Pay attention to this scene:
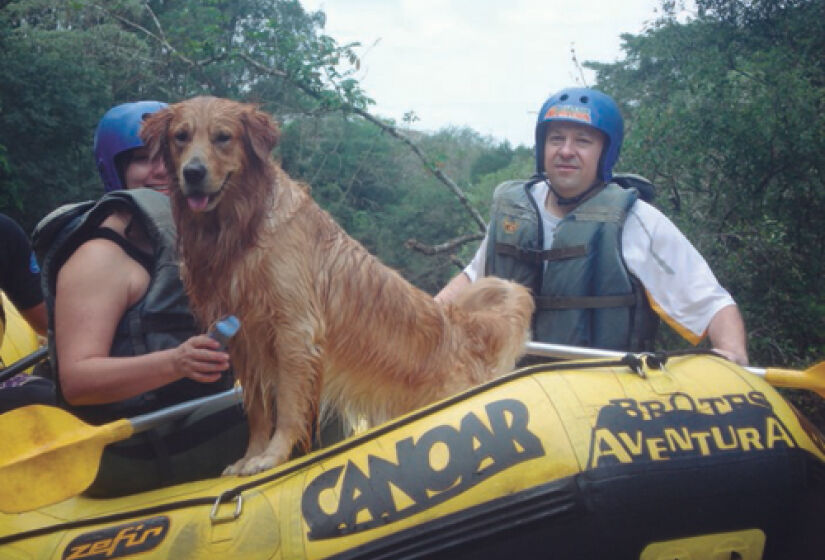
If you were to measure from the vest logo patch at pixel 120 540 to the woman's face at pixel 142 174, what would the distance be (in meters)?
1.52

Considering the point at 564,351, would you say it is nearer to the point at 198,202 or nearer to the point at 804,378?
the point at 804,378

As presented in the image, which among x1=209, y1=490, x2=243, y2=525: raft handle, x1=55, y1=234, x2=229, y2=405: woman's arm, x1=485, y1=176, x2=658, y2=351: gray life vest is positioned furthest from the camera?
x1=485, y1=176, x2=658, y2=351: gray life vest

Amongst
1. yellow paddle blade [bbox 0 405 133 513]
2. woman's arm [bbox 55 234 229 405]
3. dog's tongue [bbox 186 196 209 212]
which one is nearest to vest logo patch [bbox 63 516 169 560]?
yellow paddle blade [bbox 0 405 133 513]

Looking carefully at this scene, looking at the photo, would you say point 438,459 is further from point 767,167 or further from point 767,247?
point 767,167

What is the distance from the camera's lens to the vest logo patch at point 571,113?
4.29 meters

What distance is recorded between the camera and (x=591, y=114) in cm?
430

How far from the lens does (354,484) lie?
105 inches

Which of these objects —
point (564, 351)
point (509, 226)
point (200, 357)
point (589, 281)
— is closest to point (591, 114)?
point (509, 226)

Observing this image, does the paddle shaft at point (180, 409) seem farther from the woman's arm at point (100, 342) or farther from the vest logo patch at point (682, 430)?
the vest logo patch at point (682, 430)

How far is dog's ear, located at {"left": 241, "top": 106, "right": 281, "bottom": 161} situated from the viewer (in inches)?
123

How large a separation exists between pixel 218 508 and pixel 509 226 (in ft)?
7.67

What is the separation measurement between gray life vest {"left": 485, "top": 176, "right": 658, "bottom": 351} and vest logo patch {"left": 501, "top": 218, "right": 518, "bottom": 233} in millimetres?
76

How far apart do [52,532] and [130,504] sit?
0.29m

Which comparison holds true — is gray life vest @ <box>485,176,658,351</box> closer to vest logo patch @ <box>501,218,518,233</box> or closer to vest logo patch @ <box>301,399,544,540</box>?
vest logo patch @ <box>501,218,518,233</box>
